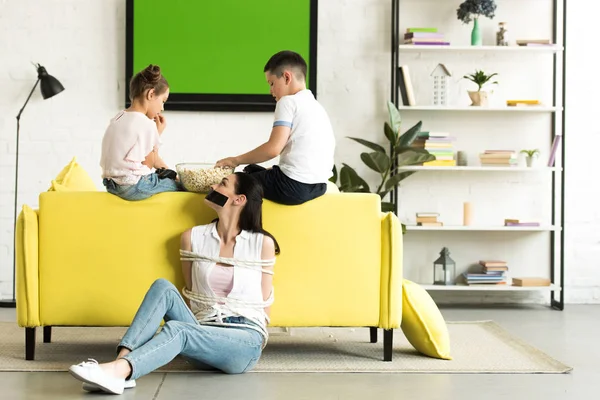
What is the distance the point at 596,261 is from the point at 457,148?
117 centimetres

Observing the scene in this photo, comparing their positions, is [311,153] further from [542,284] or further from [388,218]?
[542,284]

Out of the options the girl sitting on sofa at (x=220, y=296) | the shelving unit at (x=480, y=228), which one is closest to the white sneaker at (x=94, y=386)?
the girl sitting on sofa at (x=220, y=296)

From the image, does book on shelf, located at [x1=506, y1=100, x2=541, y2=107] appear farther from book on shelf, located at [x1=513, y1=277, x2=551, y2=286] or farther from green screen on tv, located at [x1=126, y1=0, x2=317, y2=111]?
green screen on tv, located at [x1=126, y1=0, x2=317, y2=111]

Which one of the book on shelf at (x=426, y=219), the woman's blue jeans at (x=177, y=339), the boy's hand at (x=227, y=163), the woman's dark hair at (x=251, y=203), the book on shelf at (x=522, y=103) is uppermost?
the book on shelf at (x=522, y=103)

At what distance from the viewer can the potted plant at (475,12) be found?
5.18 metres

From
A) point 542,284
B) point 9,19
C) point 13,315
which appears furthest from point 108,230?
point 542,284

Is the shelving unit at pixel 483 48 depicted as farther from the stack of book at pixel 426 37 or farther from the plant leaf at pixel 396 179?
the plant leaf at pixel 396 179

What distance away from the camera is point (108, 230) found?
11.1 feet

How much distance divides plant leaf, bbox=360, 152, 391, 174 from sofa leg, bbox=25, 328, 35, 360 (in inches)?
93.8

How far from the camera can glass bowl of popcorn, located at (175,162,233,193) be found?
339 centimetres

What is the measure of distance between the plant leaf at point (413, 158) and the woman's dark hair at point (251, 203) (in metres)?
1.95

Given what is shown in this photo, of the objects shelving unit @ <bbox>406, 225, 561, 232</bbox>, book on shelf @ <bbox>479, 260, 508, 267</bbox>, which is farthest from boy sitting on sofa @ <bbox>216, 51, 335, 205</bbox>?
book on shelf @ <bbox>479, 260, 508, 267</bbox>

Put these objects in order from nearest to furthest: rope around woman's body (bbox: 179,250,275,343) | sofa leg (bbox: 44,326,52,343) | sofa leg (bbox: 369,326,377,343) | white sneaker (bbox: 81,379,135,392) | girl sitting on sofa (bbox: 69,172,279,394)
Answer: white sneaker (bbox: 81,379,135,392), girl sitting on sofa (bbox: 69,172,279,394), rope around woman's body (bbox: 179,250,275,343), sofa leg (bbox: 44,326,52,343), sofa leg (bbox: 369,326,377,343)

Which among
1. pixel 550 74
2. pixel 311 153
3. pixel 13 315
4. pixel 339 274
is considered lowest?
pixel 13 315
